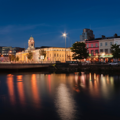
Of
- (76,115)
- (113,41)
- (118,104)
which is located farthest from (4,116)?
(113,41)

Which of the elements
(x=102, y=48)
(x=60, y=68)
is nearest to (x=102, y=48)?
(x=102, y=48)

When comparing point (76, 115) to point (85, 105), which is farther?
point (85, 105)

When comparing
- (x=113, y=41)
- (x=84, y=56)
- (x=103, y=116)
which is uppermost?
(x=113, y=41)

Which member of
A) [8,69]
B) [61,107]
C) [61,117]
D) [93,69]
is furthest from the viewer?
[8,69]

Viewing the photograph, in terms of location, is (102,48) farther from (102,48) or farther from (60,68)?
(60,68)

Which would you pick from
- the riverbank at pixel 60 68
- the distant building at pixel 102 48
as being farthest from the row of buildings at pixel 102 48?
the riverbank at pixel 60 68

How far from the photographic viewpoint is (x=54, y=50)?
14125 cm

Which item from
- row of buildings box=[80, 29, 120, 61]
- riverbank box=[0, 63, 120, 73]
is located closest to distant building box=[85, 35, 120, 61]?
row of buildings box=[80, 29, 120, 61]

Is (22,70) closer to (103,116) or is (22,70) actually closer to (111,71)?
(111,71)

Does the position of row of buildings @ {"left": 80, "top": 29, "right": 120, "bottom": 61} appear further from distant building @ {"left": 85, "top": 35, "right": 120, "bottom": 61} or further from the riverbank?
the riverbank

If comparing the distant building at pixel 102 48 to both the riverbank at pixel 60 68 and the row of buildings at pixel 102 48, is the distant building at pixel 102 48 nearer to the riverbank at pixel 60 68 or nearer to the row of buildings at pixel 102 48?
the row of buildings at pixel 102 48

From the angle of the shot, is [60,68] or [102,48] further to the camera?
[102,48]

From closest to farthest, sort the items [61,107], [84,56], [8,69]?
[61,107]
[8,69]
[84,56]

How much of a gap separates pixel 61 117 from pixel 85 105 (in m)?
3.55
